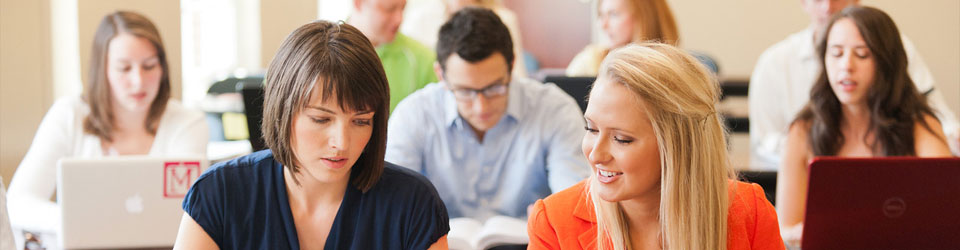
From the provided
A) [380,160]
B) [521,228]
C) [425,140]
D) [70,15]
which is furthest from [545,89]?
[70,15]

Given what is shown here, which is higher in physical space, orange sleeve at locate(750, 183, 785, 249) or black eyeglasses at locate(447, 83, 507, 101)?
black eyeglasses at locate(447, 83, 507, 101)

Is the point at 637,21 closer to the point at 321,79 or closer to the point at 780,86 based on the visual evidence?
the point at 780,86

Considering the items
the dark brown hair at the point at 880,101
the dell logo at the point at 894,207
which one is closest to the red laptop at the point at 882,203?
the dell logo at the point at 894,207

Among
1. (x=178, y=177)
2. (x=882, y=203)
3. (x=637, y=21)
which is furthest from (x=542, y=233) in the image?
(x=637, y=21)

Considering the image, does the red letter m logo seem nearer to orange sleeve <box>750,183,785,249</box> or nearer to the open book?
the open book

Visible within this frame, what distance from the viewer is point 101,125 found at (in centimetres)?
274

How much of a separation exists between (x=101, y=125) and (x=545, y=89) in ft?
4.34

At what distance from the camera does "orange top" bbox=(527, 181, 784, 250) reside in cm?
154

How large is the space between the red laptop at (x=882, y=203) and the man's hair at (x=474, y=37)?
1035 mm

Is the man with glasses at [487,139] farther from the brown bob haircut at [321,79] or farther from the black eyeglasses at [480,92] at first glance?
the brown bob haircut at [321,79]

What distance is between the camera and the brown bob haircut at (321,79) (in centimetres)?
152

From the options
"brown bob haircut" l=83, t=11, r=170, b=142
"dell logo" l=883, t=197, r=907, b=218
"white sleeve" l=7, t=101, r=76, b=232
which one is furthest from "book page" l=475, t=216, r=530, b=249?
"brown bob haircut" l=83, t=11, r=170, b=142

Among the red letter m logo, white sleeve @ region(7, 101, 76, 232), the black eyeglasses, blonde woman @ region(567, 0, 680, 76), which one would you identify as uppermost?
blonde woman @ region(567, 0, 680, 76)

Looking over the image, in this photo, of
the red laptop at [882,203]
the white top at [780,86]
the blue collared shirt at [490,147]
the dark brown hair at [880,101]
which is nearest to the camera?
the red laptop at [882,203]
